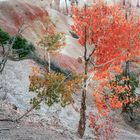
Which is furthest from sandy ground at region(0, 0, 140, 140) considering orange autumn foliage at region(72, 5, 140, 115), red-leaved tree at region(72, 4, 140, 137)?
orange autumn foliage at region(72, 5, 140, 115)

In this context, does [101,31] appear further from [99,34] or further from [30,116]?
[30,116]

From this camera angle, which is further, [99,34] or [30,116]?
[99,34]

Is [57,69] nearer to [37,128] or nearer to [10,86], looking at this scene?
[10,86]

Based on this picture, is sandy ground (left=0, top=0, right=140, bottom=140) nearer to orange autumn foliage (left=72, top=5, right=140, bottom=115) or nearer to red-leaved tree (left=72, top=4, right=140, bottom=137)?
red-leaved tree (left=72, top=4, right=140, bottom=137)

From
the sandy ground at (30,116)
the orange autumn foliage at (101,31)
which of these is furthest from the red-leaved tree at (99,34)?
the sandy ground at (30,116)

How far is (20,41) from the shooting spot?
45375 mm

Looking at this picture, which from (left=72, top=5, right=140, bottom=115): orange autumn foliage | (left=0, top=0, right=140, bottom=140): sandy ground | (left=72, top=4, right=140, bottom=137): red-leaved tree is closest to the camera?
(left=0, top=0, right=140, bottom=140): sandy ground

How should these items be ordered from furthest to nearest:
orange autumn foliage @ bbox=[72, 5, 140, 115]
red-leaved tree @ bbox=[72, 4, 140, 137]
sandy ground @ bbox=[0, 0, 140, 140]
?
orange autumn foliage @ bbox=[72, 5, 140, 115], red-leaved tree @ bbox=[72, 4, 140, 137], sandy ground @ bbox=[0, 0, 140, 140]

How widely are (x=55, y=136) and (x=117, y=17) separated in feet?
40.7

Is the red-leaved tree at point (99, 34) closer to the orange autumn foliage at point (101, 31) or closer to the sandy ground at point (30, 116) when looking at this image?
the orange autumn foliage at point (101, 31)

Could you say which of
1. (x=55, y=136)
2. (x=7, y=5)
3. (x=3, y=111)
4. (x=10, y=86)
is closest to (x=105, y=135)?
(x=55, y=136)

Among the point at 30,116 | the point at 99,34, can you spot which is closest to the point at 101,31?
the point at 99,34

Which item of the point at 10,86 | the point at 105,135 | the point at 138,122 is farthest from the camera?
the point at 138,122

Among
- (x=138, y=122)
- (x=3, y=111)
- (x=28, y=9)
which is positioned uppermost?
(x=28, y=9)
